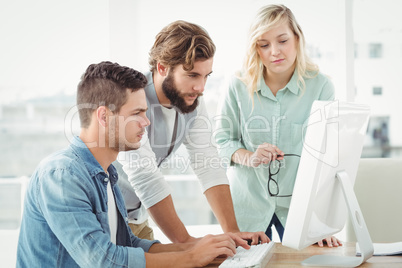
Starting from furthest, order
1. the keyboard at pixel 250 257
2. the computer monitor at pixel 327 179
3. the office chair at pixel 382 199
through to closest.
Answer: the office chair at pixel 382 199, the keyboard at pixel 250 257, the computer monitor at pixel 327 179

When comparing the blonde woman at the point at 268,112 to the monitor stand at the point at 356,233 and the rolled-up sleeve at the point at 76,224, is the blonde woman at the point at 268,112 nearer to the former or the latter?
the monitor stand at the point at 356,233

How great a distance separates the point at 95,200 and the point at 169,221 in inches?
12.7

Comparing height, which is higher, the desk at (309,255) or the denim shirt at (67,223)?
the denim shirt at (67,223)

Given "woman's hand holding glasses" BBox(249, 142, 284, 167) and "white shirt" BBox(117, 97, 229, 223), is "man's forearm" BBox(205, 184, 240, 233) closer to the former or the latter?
"white shirt" BBox(117, 97, 229, 223)

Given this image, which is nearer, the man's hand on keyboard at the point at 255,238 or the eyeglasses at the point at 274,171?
the man's hand on keyboard at the point at 255,238

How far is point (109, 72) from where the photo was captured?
122 cm

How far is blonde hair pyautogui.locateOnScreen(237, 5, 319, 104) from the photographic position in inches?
67.7

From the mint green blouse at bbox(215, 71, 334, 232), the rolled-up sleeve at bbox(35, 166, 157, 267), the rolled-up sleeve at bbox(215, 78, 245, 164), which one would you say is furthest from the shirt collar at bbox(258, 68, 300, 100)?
the rolled-up sleeve at bbox(35, 166, 157, 267)

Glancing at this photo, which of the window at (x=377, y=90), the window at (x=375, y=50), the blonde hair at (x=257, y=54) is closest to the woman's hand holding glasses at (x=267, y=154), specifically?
the blonde hair at (x=257, y=54)

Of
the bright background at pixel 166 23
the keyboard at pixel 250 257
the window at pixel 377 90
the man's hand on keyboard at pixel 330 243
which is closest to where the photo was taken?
the keyboard at pixel 250 257

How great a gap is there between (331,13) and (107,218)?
2468mm

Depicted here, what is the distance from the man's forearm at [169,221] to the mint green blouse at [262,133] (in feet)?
1.47

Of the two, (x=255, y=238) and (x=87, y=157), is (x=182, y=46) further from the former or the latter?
(x=255, y=238)

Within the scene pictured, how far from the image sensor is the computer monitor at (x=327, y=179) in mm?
958
